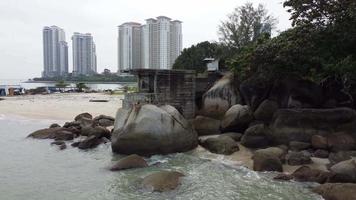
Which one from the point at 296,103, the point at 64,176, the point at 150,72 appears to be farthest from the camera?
the point at 150,72

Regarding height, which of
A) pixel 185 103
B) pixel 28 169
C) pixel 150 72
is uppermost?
pixel 150 72

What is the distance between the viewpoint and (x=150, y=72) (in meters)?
23.6

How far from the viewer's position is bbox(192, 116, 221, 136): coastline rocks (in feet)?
73.9

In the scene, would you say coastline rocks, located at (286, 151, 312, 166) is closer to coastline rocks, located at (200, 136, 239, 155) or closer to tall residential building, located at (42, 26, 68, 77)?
coastline rocks, located at (200, 136, 239, 155)

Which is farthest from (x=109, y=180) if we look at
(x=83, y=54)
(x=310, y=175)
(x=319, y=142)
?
(x=83, y=54)

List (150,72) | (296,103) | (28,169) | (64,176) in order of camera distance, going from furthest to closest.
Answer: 1. (150,72)
2. (296,103)
3. (28,169)
4. (64,176)

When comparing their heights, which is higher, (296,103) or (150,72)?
(150,72)

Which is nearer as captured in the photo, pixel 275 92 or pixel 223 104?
pixel 275 92

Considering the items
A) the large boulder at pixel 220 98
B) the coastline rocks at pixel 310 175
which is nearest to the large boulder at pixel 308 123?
the coastline rocks at pixel 310 175

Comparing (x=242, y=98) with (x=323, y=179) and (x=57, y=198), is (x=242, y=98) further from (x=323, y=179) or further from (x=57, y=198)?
(x=57, y=198)

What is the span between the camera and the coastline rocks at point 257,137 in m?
A: 18.6

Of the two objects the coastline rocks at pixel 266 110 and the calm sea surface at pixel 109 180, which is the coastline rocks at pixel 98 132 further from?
the coastline rocks at pixel 266 110

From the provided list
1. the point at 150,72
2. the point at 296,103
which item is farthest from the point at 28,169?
the point at 296,103

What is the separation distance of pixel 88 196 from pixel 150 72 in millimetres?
11610
